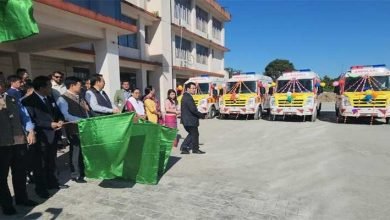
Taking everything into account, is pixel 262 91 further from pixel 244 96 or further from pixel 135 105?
pixel 135 105

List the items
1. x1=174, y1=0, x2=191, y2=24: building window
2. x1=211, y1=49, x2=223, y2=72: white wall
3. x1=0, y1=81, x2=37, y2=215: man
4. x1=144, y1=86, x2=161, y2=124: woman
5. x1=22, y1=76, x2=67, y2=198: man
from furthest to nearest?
x1=211, y1=49, x2=223, y2=72: white wall, x1=174, y1=0, x2=191, y2=24: building window, x1=144, y1=86, x2=161, y2=124: woman, x1=22, y1=76, x2=67, y2=198: man, x1=0, y1=81, x2=37, y2=215: man

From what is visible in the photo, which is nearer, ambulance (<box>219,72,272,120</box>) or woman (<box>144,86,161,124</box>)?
woman (<box>144,86,161,124</box>)

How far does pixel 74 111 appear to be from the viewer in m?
5.11

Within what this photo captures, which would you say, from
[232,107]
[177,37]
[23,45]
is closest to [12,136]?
[23,45]

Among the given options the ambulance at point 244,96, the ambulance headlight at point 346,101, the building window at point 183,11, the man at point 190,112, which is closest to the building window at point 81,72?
the ambulance at point 244,96

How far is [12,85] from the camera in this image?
5094mm

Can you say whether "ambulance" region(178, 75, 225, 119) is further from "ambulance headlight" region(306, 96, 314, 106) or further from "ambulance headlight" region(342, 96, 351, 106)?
"ambulance headlight" region(342, 96, 351, 106)

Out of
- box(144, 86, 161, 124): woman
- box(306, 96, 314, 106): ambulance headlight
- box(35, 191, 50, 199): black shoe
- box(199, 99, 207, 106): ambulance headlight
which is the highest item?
box(144, 86, 161, 124): woman

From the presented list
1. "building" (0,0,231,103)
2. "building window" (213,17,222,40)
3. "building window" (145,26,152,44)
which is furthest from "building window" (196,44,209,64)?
"building window" (145,26,152,44)

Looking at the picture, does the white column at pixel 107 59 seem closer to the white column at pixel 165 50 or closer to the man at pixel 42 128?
the man at pixel 42 128

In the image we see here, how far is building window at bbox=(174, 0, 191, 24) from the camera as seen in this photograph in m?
23.6

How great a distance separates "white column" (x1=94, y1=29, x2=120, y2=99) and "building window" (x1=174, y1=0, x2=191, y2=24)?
559 inches

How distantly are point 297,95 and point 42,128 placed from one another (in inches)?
463

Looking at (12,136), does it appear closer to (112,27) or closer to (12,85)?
(12,85)
